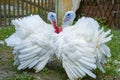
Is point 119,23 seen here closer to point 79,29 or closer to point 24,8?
point 24,8

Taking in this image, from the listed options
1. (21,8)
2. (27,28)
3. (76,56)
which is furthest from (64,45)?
(21,8)

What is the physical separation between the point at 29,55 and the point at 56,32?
0.50 m

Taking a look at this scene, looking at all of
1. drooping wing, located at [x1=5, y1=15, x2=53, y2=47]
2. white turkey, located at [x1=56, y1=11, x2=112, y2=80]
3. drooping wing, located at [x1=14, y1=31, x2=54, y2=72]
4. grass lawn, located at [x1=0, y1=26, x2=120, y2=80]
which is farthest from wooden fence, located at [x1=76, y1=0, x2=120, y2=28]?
drooping wing, located at [x1=14, y1=31, x2=54, y2=72]

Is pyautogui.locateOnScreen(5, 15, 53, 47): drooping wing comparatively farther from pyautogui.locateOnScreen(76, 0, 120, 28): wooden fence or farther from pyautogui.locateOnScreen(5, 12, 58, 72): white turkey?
pyautogui.locateOnScreen(76, 0, 120, 28): wooden fence

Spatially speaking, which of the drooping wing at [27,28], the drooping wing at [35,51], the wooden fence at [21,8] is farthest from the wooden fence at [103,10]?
the drooping wing at [35,51]

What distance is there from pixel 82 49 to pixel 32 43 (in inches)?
25.2

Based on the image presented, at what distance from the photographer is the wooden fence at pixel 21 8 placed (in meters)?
11.4

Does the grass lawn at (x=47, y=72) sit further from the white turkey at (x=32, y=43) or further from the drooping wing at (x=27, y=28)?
the drooping wing at (x=27, y=28)

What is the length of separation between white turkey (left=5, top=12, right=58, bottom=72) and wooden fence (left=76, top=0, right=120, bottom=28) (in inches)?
262

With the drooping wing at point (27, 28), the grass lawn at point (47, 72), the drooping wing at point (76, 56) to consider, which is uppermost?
the drooping wing at point (27, 28)

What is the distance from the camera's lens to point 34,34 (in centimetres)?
553

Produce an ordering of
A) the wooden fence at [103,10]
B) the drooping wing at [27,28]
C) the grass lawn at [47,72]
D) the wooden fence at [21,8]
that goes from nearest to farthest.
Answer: the grass lawn at [47,72]
the drooping wing at [27,28]
the wooden fence at [21,8]
the wooden fence at [103,10]

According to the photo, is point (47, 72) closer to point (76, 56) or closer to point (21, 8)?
point (76, 56)

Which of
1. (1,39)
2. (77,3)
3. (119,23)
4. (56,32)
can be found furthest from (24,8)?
(56,32)
